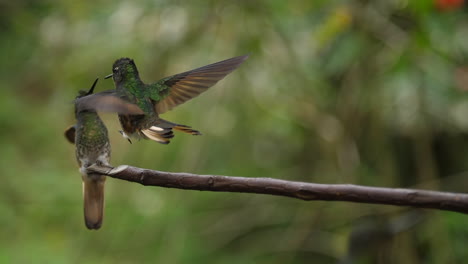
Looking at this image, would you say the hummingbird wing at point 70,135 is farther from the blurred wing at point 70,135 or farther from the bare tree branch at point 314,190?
the bare tree branch at point 314,190

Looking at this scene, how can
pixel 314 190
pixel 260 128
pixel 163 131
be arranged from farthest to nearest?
1. pixel 260 128
2. pixel 163 131
3. pixel 314 190

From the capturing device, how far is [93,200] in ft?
2.67

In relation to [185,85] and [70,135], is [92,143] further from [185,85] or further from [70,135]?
[185,85]

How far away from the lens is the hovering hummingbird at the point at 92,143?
66 cm

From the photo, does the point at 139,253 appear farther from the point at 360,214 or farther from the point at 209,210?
the point at 360,214

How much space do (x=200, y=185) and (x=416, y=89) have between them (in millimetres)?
1430

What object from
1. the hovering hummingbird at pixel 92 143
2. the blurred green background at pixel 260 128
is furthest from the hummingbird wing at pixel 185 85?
the blurred green background at pixel 260 128

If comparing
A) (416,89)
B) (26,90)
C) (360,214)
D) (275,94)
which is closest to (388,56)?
(416,89)

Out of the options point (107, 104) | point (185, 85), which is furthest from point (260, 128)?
point (107, 104)

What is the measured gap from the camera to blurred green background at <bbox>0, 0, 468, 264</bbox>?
189cm

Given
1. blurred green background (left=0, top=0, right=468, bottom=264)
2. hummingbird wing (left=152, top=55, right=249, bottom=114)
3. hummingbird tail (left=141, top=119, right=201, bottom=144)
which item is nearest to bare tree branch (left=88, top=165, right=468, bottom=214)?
hummingbird tail (left=141, top=119, right=201, bottom=144)

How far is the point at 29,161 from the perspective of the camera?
8.66ft

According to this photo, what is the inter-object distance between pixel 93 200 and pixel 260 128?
5.12ft

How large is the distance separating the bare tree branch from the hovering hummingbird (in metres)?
0.09
